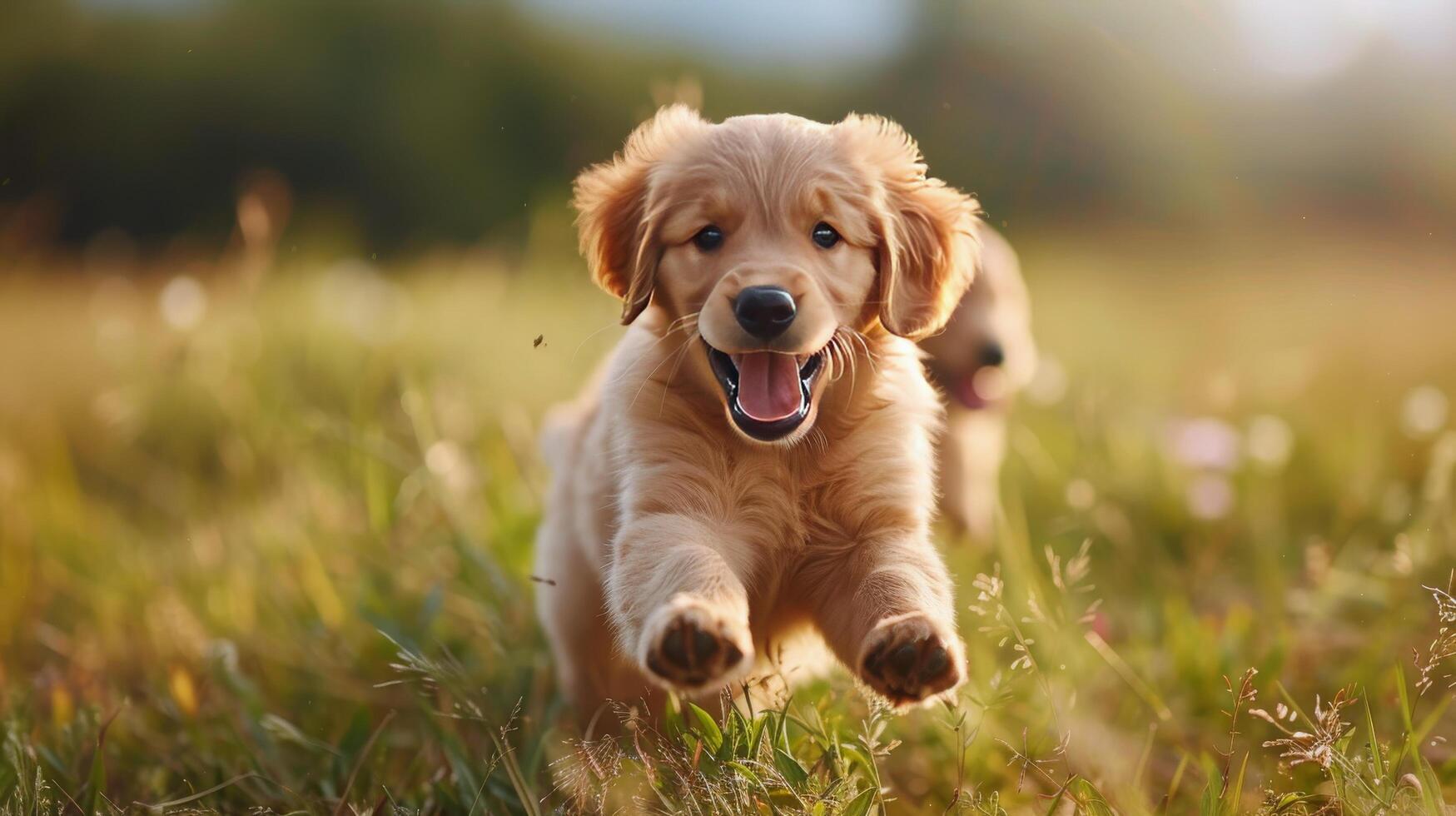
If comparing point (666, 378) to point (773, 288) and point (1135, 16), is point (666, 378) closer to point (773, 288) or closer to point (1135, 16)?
point (773, 288)

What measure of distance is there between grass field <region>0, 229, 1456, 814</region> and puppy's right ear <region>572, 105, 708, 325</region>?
2.76ft

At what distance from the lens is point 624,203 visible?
7.09ft

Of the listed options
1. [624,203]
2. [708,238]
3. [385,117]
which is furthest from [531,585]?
[385,117]

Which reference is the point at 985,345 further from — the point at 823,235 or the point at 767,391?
the point at 767,391

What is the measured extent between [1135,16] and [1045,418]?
5.60 feet

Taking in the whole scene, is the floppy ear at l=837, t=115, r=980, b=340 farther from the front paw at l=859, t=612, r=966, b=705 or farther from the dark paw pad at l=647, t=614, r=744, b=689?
the dark paw pad at l=647, t=614, r=744, b=689

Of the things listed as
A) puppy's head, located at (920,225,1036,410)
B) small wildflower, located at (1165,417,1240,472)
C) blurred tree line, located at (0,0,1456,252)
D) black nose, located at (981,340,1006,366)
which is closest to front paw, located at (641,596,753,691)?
puppy's head, located at (920,225,1036,410)

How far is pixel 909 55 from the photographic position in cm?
559

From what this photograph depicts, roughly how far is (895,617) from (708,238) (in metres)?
0.75

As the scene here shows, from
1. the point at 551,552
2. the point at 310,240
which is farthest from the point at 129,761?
the point at 310,240

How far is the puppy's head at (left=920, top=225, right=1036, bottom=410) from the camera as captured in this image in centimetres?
340

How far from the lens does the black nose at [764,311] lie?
175 cm

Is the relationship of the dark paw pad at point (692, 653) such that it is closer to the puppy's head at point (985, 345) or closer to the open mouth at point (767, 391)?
the open mouth at point (767, 391)

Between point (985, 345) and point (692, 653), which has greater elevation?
point (692, 653)
